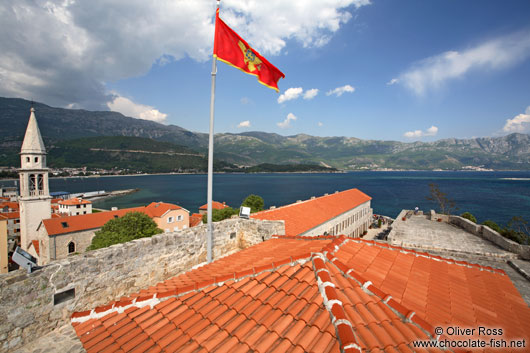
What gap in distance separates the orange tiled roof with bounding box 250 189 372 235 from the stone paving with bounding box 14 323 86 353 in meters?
14.5

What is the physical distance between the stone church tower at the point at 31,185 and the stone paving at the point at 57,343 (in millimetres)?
42613

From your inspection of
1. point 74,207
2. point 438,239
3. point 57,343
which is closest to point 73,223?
point 74,207

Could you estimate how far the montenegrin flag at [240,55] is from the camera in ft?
24.3

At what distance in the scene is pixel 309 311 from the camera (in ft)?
10.4

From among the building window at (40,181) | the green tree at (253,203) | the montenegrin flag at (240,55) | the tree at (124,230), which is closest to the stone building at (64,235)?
the building window at (40,181)

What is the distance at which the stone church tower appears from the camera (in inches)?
1389

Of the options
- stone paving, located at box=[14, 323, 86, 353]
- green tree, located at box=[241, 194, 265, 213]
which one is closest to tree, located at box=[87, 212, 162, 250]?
green tree, located at box=[241, 194, 265, 213]

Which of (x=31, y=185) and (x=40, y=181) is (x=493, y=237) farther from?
(x=31, y=185)

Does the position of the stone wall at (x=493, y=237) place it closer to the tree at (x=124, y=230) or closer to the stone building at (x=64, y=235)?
the tree at (x=124, y=230)


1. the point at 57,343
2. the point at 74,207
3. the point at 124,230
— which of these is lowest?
the point at 74,207

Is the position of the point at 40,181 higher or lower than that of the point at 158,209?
higher

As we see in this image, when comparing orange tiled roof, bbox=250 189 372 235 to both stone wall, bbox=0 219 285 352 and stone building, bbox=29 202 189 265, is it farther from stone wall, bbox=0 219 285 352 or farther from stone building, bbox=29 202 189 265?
stone building, bbox=29 202 189 265

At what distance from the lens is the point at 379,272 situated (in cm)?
483

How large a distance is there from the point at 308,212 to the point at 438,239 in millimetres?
11726
